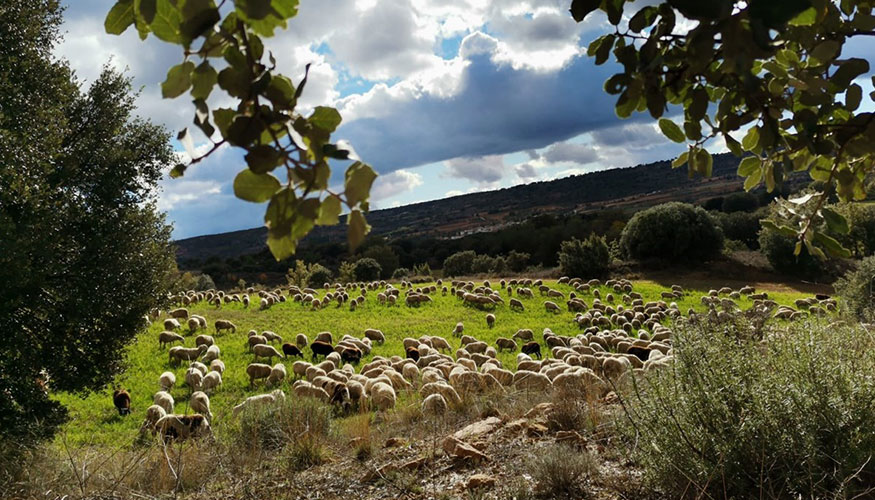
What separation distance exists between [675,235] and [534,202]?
6465 cm

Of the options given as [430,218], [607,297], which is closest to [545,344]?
[607,297]

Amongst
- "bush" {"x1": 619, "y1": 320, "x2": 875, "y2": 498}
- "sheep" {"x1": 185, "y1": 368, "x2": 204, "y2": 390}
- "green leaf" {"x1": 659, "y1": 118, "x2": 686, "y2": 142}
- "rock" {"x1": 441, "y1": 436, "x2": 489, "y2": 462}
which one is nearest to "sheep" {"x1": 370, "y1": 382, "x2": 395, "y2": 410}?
"sheep" {"x1": 185, "y1": 368, "x2": 204, "y2": 390}

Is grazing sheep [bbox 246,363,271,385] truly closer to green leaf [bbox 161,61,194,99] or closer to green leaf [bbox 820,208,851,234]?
green leaf [bbox 820,208,851,234]

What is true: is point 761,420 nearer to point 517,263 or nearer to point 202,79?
point 202,79

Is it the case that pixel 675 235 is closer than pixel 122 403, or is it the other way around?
pixel 122 403

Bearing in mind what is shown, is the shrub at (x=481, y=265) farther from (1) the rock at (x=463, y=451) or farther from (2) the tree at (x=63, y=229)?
(1) the rock at (x=463, y=451)

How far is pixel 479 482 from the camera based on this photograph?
439 cm

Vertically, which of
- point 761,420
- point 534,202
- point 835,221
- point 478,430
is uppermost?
point 534,202

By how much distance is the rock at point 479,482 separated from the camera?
4371 millimetres

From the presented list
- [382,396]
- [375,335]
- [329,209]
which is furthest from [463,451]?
[375,335]

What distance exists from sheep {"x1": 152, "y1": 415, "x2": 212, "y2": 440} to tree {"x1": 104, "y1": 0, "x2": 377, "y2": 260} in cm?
765

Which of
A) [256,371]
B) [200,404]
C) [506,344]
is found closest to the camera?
[200,404]

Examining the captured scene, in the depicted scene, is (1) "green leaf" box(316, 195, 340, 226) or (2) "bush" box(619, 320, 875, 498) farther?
(2) "bush" box(619, 320, 875, 498)

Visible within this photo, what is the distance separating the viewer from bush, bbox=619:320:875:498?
3338 mm
